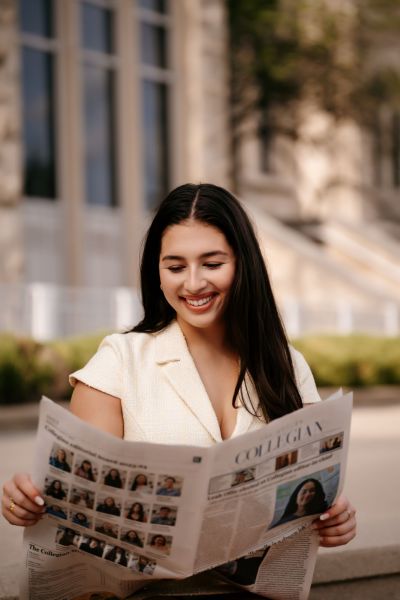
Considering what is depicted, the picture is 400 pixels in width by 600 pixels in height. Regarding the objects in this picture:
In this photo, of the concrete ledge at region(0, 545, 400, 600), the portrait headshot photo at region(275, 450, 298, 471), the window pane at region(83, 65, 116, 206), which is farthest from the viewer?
the window pane at region(83, 65, 116, 206)

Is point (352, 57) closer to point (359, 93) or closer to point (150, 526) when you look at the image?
point (359, 93)

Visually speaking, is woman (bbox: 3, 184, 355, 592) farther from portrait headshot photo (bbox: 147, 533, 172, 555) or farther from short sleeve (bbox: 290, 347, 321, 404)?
portrait headshot photo (bbox: 147, 533, 172, 555)

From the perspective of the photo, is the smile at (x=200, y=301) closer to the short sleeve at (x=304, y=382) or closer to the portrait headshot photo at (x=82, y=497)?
the short sleeve at (x=304, y=382)

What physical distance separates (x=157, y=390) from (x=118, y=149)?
1184 cm

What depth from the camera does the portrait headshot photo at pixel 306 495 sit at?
7.34 feet

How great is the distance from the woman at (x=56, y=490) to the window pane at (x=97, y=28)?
1201cm

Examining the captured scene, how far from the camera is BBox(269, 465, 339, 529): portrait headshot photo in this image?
224 cm

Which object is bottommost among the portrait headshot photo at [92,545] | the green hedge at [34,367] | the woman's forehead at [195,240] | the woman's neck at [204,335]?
the green hedge at [34,367]

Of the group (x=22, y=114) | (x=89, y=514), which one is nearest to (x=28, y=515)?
(x=89, y=514)

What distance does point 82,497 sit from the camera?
2.13 meters

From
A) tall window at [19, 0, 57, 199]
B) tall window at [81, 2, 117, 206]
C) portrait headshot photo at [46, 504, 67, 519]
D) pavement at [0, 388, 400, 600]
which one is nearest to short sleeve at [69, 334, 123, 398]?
portrait headshot photo at [46, 504, 67, 519]

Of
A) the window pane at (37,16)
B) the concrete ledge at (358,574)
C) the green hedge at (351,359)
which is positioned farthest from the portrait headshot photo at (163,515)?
the window pane at (37,16)

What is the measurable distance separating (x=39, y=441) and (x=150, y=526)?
28 cm

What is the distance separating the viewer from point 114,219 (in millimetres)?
14039
